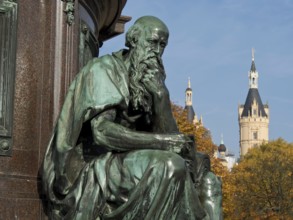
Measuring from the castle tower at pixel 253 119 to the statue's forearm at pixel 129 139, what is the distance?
114 m

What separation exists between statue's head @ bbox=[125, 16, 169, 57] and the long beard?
5 cm

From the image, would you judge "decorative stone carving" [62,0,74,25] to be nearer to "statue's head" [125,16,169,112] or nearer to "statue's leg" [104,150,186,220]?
"statue's head" [125,16,169,112]

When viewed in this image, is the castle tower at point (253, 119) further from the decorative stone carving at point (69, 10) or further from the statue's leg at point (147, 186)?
the statue's leg at point (147, 186)

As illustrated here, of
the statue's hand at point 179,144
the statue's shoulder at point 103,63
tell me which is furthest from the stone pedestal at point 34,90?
the statue's hand at point 179,144

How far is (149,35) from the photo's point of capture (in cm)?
385

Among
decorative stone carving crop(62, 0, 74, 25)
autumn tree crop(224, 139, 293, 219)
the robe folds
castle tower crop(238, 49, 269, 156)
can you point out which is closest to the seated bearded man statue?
the robe folds

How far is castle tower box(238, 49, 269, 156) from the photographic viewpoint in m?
118

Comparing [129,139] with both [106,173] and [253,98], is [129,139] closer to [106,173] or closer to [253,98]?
[106,173]

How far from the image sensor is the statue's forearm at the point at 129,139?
3.51 m

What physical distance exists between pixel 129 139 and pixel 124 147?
0.18 ft

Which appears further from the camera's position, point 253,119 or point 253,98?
point 253,119

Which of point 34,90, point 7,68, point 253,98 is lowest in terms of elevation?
point 34,90

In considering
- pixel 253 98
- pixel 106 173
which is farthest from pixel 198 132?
pixel 253 98

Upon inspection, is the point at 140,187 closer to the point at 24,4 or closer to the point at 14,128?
the point at 14,128
